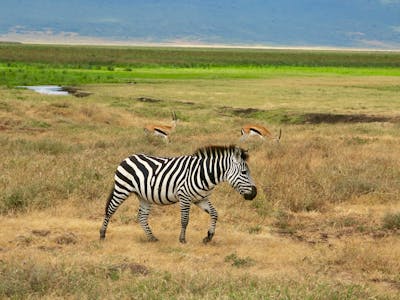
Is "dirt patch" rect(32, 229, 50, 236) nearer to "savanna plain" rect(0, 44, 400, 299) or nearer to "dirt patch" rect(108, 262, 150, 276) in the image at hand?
"savanna plain" rect(0, 44, 400, 299)

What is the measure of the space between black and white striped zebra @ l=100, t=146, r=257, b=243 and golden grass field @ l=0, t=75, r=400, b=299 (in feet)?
1.82

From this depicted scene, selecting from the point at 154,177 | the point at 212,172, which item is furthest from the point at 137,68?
the point at 212,172

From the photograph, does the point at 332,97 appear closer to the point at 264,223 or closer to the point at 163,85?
the point at 163,85

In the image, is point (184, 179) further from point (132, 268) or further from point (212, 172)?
point (132, 268)

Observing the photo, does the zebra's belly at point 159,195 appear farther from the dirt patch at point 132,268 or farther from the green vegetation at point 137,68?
the green vegetation at point 137,68

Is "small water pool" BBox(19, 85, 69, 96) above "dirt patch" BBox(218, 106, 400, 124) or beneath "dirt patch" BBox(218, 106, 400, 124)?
beneath

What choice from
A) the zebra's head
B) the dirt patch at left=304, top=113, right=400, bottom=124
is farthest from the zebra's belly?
the dirt patch at left=304, top=113, right=400, bottom=124

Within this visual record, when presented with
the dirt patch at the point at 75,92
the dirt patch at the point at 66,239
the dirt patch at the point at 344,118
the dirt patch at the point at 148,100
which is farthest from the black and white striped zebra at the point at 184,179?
the dirt patch at the point at 75,92

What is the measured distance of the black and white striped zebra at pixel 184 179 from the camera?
33.3 ft

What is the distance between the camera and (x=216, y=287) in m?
7.69

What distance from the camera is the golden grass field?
7723 millimetres

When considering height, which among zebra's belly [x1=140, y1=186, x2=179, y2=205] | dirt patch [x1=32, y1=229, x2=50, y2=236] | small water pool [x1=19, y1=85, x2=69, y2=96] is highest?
zebra's belly [x1=140, y1=186, x2=179, y2=205]

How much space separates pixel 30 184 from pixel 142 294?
642 centimetres

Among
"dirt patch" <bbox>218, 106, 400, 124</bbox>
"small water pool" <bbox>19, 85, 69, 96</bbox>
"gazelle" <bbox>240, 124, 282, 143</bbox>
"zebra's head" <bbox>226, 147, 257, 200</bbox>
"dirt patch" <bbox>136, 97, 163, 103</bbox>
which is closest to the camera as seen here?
"zebra's head" <bbox>226, 147, 257, 200</bbox>
